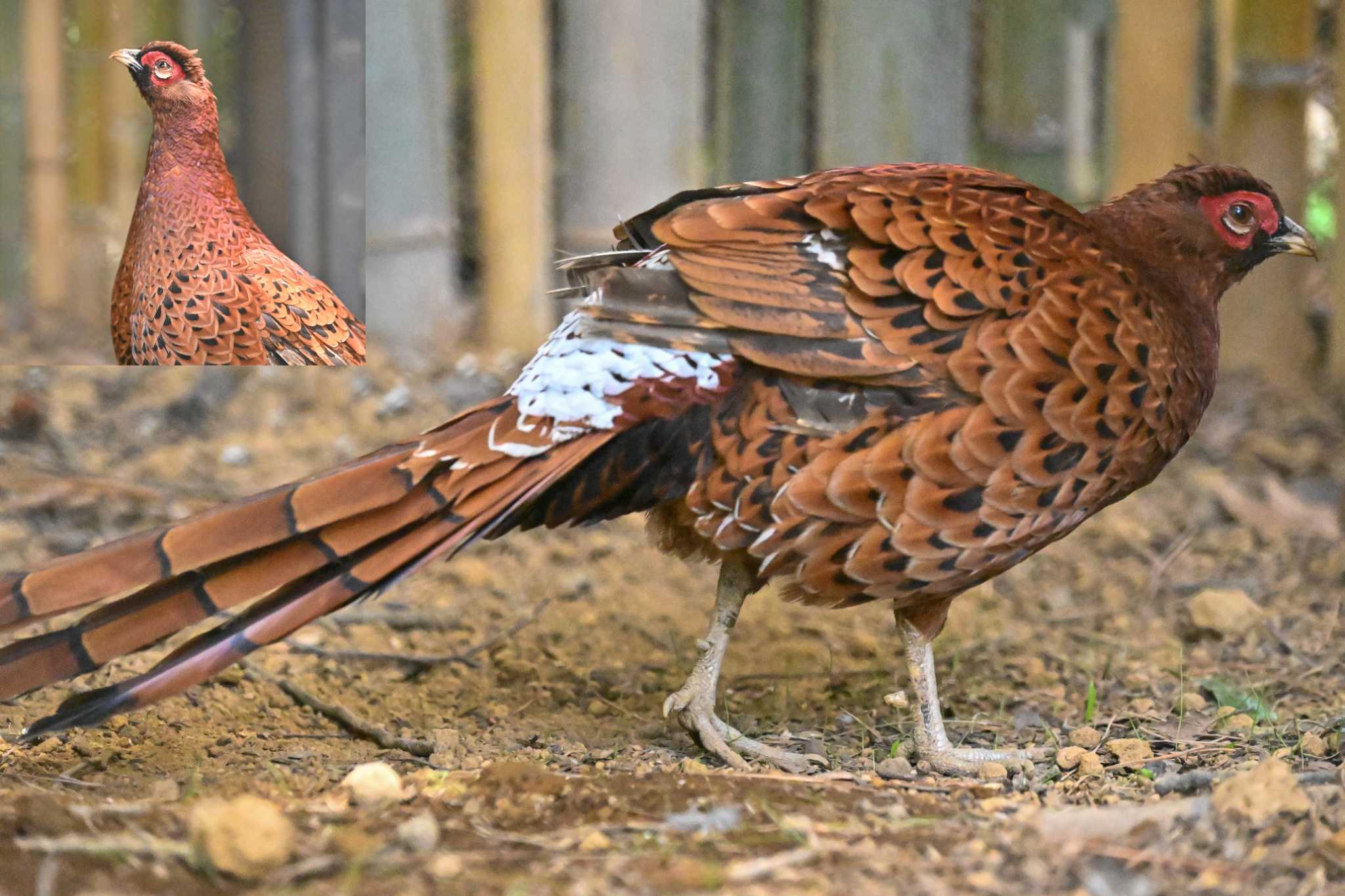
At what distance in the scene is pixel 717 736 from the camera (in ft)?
9.87

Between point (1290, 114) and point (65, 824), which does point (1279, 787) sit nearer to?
point (65, 824)

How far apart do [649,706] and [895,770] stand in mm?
855

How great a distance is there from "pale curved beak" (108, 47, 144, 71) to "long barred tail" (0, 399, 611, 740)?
84 centimetres

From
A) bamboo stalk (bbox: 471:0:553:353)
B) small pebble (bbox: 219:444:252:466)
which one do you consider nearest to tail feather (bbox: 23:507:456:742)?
small pebble (bbox: 219:444:252:466)

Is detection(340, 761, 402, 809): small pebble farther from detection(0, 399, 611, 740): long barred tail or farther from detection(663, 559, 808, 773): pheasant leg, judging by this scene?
detection(663, 559, 808, 773): pheasant leg

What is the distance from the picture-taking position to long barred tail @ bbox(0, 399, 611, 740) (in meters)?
2.45

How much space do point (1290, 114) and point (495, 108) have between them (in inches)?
118

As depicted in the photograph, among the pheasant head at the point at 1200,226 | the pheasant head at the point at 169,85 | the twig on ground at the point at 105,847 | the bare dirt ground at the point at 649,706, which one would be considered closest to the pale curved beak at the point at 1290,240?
the pheasant head at the point at 1200,226

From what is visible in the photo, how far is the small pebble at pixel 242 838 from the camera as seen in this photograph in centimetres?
201

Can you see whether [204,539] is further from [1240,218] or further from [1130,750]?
[1240,218]

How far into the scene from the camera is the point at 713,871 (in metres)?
2.05

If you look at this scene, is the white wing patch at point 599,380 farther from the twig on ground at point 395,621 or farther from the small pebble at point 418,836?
the twig on ground at point 395,621

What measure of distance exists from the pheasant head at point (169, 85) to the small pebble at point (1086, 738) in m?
2.28

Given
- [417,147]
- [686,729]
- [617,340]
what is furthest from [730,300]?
[417,147]
